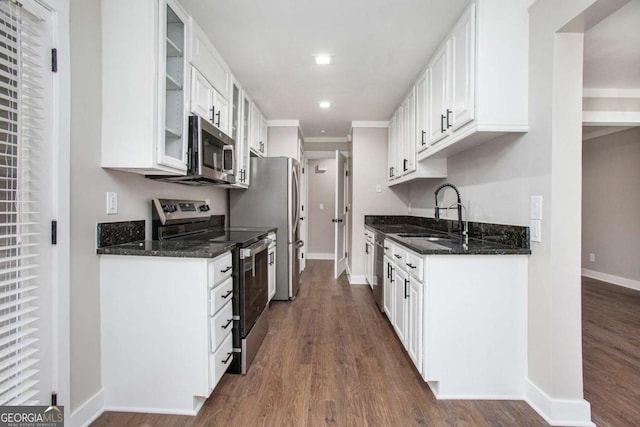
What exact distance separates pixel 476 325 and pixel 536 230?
2.13 feet

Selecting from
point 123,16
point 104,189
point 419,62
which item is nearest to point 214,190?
point 104,189

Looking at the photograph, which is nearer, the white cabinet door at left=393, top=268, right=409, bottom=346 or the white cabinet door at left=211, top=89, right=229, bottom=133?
the white cabinet door at left=393, top=268, right=409, bottom=346

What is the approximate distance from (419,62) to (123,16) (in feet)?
7.25

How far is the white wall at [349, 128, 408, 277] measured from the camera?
14.0 ft

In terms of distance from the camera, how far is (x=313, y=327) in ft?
8.91

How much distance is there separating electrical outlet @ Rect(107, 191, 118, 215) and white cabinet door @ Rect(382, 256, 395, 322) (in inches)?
81.0

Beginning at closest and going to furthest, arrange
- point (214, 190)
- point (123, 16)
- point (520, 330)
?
point (123, 16)
point (520, 330)
point (214, 190)

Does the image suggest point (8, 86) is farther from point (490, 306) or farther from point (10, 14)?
point (490, 306)

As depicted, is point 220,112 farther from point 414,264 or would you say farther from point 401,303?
point 401,303

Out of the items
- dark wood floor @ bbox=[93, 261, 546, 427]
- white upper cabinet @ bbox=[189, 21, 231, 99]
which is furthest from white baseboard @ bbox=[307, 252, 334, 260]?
A: white upper cabinet @ bbox=[189, 21, 231, 99]

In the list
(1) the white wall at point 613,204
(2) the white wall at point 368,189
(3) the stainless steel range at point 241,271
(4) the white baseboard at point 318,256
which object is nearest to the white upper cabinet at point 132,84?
(3) the stainless steel range at point 241,271

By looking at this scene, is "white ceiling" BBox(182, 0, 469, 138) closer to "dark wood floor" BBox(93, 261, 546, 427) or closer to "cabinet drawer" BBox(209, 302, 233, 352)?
"cabinet drawer" BBox(209, 302, 233, 352)

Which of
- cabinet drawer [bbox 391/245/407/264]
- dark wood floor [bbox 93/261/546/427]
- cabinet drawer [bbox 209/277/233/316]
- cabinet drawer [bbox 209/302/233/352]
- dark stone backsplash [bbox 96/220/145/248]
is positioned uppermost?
dark stone backsplash [bbox 96/220/145/248]

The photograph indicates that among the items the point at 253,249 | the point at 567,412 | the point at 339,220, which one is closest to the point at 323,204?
the point at 339,220
